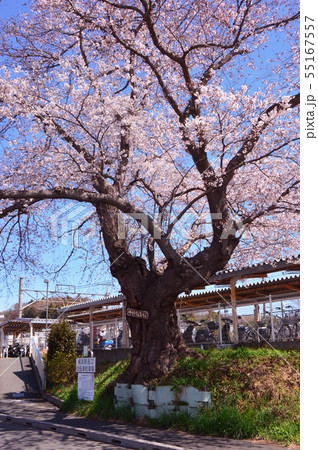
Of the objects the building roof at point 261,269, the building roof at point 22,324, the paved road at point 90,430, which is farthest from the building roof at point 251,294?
the building roof at point 22,324

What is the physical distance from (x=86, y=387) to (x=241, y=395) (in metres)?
5.12

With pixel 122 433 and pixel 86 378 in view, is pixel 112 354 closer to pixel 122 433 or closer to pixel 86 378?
pixel 86 378

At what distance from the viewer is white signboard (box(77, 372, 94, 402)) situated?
496 inches

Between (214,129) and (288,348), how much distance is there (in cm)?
548

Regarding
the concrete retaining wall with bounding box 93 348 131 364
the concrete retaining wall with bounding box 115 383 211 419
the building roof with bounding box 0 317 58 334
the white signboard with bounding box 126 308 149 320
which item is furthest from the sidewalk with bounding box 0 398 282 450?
the building roof with bounding box 0 317 58 334

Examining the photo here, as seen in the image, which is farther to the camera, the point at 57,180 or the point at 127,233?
the point at 127,233

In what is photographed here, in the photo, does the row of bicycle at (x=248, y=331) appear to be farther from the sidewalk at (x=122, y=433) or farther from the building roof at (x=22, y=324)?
the building roof at (x=22, y=324)

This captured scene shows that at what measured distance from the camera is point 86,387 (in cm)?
1277

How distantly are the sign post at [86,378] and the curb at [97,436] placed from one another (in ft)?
5.09

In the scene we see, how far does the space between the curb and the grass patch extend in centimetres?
123
